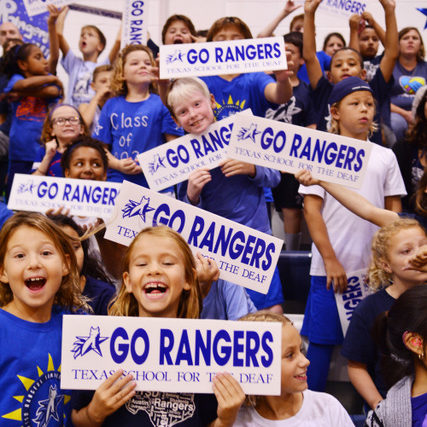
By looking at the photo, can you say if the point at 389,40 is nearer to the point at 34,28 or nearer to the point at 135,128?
the point at 135,128

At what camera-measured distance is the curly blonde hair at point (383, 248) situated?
8.39ft

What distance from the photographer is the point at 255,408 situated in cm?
191

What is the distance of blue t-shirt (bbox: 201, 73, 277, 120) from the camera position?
325 cm

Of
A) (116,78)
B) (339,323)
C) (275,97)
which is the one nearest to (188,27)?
(116,78)

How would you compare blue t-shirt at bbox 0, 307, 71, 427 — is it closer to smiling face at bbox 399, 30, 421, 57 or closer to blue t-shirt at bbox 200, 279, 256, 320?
blue t-shirt at bbox 200, 279, 256, 320

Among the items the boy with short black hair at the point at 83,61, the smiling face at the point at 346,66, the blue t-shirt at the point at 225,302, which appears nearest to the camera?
the blue t-shirt at the point at 225,302

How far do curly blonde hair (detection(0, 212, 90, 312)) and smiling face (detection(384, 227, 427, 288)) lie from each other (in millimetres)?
1147

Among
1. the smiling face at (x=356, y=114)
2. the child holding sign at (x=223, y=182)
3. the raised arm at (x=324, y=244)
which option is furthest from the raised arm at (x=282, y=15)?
the raised arm at (x=324, y=244)

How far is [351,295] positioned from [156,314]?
115 centimetres

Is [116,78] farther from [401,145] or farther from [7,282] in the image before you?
[7,282]

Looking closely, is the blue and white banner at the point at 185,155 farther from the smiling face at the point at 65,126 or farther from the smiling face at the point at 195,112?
the smiling face at the point at 65,126

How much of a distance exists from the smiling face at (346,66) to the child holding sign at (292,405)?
2.39 m

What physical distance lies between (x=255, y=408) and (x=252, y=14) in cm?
588

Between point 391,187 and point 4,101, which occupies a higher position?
point 4,101
